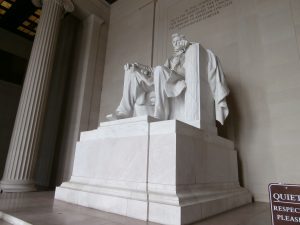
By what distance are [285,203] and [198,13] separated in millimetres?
5268

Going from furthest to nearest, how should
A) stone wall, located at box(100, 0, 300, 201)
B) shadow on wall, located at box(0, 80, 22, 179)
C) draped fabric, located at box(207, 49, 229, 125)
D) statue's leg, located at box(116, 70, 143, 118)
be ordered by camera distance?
shadow on wall, located at box(0, 80, 22, 179) < stone wall, located at box(100, 0, 300, 201) < statue's leg, located at box(116, 70, 143, 118) < draped fabric, located at box(207, 49, 229, 125)

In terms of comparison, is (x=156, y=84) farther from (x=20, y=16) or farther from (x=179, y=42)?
(x=20, y=16)

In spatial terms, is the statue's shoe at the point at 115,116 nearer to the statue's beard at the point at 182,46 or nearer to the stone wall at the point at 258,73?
the statue's beard at the point at 182,46

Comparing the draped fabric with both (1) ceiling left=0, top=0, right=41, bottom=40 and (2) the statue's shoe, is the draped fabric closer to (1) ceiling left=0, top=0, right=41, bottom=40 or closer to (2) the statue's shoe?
(2) the statue's shoe

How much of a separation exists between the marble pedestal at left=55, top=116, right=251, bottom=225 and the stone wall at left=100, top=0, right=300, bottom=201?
867 millimetres

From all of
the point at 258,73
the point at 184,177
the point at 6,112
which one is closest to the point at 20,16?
the point at 6,112

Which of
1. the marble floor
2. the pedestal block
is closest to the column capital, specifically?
the pedestal block

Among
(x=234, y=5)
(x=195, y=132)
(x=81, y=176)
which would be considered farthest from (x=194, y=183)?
(x=234, y=5)

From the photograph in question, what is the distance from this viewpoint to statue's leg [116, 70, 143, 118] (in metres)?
3.59

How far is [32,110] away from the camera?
210 inches

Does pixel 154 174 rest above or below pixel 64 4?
below

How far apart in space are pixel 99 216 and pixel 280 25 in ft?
14.1

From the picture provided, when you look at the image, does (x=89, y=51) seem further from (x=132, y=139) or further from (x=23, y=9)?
(x=132, y=139)

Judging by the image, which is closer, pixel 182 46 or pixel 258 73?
pixel 182 46
